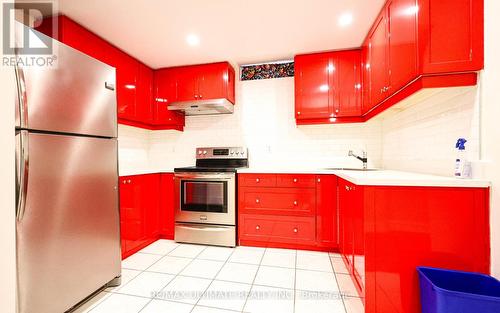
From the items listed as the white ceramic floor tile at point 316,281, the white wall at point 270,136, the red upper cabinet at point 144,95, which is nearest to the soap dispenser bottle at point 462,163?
the white ceramic floor tile at point 316,281

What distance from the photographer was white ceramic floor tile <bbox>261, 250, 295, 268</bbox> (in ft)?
7.44

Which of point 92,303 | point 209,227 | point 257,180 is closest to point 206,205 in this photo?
point 209,227

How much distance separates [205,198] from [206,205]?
0.09m

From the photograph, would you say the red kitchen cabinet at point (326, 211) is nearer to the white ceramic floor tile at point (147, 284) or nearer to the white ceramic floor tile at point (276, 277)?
the white ceramic floor tile at point (276, 277)

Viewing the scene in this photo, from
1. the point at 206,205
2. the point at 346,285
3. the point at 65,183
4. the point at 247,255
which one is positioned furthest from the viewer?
the point at 206,205

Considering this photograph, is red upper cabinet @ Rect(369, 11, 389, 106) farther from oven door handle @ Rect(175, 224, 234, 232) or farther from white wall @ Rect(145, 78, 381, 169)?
oven door handle @ Rect(175, 224, 234, 232)

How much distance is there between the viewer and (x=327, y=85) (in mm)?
2893

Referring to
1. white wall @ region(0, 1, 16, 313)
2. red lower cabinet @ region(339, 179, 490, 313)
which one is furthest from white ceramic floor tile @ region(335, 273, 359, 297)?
white wall @ region(0, 1, 16, 313)

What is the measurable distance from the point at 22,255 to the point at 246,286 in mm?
1515

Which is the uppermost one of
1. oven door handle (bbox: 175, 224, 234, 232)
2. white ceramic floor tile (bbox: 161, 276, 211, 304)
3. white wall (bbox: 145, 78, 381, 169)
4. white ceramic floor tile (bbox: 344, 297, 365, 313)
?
white wall (bbox: 145, 78, 381, 169)

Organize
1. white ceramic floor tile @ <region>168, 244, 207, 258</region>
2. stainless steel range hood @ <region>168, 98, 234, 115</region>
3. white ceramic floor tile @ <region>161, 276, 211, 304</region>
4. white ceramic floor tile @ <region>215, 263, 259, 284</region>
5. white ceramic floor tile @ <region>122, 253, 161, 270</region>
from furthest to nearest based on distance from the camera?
stainless steel range hood @ <region>168, 98, 234, 115</region>
white ceramic floor tile @ <region>168, 244, 207, 258</region>
white ceramic floor tile @ <region>122, 253, 161, 270</region>
white ceramic floor tile @ <region>215, 263, 259, 284</region>
white ceramic floor tile @ <region>161, 276, 211, 304</region>

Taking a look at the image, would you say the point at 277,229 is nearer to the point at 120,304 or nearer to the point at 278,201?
the point at 278,201

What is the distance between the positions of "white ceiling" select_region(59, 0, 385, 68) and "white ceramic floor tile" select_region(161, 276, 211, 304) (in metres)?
2.48

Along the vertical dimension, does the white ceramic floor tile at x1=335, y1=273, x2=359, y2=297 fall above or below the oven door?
below
